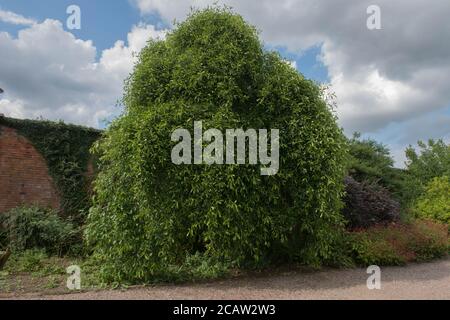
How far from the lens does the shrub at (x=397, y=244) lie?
31.5ft

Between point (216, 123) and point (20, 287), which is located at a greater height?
point (216, 123)

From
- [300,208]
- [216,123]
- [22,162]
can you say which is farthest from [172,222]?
[22,162]

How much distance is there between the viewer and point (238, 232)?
7.47 metres

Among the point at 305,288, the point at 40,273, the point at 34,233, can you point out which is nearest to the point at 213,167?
the point at 305,288

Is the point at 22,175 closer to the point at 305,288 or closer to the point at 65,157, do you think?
the point at 65,157

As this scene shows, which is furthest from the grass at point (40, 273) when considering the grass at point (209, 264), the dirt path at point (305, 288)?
the dirt path at point (305, 288)

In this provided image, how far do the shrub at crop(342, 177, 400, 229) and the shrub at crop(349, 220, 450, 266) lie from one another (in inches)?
13.7

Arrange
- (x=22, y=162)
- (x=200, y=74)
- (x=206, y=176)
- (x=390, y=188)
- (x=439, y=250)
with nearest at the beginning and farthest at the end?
(x=206, y=176) → (x=200, y=74) → (x=439, y=250) → (x=22, y=162) → (x=390, y=188)

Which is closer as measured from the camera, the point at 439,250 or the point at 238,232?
the point at 238,232

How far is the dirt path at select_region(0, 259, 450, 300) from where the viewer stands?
22.2 feet

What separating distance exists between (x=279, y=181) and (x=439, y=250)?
6.15m

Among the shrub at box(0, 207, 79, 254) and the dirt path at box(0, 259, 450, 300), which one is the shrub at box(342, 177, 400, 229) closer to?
the dirt path at box(0, 259, 450, 300)
